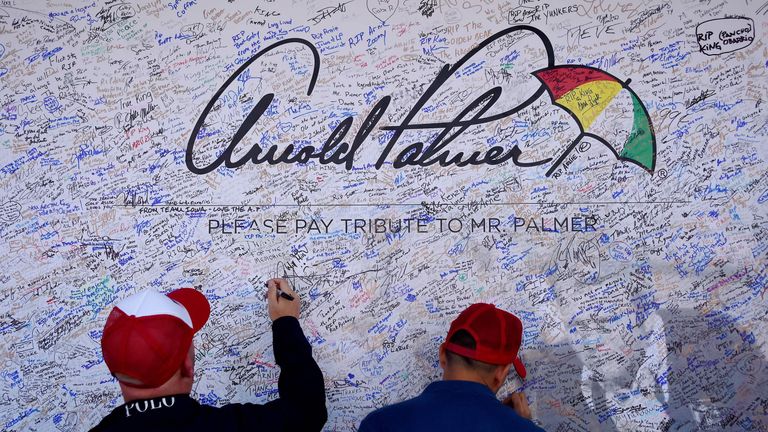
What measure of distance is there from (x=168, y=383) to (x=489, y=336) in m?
1.00

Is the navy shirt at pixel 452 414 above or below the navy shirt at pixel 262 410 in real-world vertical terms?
below

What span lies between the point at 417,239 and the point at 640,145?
107cm

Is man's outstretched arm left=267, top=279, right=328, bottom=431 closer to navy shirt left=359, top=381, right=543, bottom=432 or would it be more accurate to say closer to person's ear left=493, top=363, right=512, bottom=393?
navy shirt left=359, top=381, right=543, bottom=432

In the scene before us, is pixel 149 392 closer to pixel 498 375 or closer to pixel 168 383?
pixel 168 383

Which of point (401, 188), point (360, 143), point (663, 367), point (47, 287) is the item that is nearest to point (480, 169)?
point (401, 188)

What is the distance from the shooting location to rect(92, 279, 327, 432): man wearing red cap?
1851 millimetres

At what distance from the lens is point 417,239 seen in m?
2.95

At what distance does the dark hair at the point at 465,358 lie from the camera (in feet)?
7.01

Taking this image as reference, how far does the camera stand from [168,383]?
75.0 inches

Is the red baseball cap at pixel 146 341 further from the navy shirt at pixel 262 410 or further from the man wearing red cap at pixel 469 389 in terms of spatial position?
Answer: the man wearing red cap at pixel 469 389

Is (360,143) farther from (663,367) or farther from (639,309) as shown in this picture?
(663,367)

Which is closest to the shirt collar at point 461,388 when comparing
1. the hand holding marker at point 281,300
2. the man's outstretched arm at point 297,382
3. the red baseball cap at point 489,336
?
the red baseball cap at point 489,336
